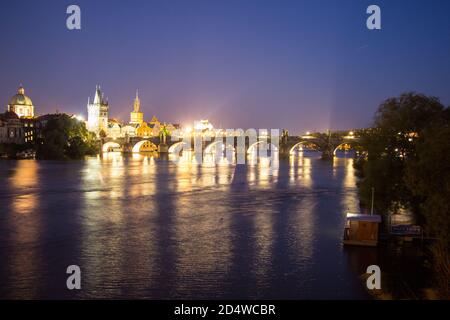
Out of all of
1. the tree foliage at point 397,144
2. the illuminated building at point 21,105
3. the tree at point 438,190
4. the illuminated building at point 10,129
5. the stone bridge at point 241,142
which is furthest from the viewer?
the illuminated building at point 21,105

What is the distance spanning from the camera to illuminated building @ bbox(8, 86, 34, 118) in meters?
96.4

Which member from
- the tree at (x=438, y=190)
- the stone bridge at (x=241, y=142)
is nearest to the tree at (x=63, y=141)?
the stone bridge at (x=241, y=142)

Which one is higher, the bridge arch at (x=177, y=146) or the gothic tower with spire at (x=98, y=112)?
the gothic tower with spire at (x=98, y=112)

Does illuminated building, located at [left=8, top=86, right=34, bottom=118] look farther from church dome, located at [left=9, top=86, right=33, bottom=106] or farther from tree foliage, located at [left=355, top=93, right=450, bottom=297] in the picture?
tree foliage, located at [left=355, top=93, right=450, bottom=297]

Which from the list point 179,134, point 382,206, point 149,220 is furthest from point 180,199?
point 179,134

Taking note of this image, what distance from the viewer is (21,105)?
318 feet

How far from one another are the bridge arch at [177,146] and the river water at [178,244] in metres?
56.0

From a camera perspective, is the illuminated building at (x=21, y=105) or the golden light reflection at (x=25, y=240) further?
the illuminated building at (x=21, y=105)

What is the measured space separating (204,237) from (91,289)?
506cm

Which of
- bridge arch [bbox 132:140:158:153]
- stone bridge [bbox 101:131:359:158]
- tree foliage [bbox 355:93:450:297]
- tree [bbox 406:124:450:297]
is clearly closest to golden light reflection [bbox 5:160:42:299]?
tree [bbox 406:124:450:297]

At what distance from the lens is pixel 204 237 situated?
49.4 ft

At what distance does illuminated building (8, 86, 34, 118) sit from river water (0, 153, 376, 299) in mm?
75445

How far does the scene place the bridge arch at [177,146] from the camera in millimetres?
82875

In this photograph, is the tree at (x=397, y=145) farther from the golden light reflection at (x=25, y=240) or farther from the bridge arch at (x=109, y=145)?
the bridge arch at (x=109, y=145)
